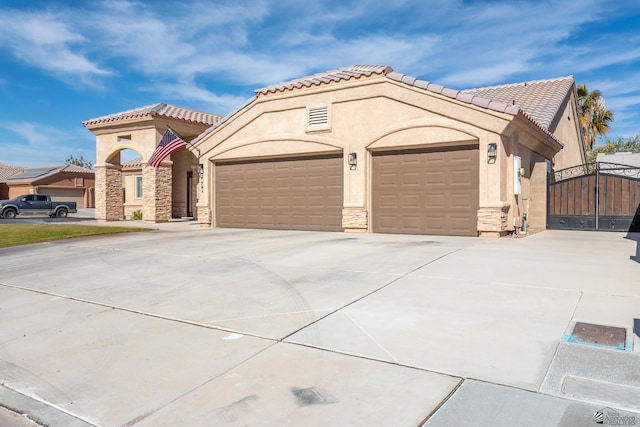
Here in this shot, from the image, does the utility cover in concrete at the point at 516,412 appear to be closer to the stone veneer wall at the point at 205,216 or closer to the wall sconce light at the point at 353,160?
the wall sconce light at the point at 353,160

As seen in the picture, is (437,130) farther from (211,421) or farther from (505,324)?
(211,421)

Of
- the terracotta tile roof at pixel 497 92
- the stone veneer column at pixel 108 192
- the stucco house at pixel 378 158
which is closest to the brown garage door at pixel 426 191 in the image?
the stucco house at pixel 378 158

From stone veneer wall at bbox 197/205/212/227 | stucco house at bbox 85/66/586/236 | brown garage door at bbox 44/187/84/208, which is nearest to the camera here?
stucco house at bbox 85/66/586/236

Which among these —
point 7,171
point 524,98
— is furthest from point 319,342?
point 7,171

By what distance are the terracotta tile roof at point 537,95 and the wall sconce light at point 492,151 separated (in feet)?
15.6

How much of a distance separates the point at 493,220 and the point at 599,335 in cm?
871

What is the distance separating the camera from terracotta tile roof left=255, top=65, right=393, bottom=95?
14.4m

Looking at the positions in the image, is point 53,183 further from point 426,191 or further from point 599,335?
point 599,335

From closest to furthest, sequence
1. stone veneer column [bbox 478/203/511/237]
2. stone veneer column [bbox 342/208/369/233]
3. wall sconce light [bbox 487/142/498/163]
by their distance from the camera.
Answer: wall sconce light [bbox 487/142/498/163]
stone veneer column [bbox 478/203/511/237]
stone veneer column [bbox 342/208/369/233]

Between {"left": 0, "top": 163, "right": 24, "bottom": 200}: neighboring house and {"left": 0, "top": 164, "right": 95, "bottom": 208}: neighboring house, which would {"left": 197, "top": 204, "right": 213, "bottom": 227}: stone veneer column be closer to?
{"left": 0, "top": 164, "right": 95, "bottom": 208}: neighboring house

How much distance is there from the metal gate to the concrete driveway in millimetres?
7313

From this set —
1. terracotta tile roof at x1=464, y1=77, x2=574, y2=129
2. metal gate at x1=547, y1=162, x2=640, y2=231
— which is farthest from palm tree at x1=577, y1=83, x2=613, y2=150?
metal gate at x1=547, y1=162, x2=640, y2=231

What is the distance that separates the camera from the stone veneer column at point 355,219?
48.3ft

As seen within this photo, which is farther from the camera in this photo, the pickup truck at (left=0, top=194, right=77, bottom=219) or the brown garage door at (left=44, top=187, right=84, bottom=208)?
the brown garage door at (left=44, top=187, right=84, bottom=208)
